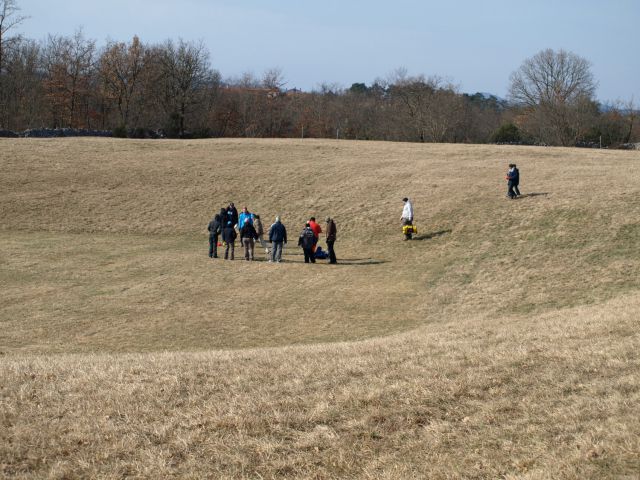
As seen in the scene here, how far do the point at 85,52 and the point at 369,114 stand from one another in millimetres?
36748

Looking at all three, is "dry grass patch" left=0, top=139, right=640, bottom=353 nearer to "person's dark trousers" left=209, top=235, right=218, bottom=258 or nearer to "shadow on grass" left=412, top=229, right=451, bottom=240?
"shadow on grass" left=412, top=229, right=451, bottom=240

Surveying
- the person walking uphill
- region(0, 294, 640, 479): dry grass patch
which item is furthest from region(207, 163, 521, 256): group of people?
region(0, 294, 640, 479): dry grass patch

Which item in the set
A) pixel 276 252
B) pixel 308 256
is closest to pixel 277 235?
pixel 276 252

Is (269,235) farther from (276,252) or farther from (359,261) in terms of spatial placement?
(359,261)

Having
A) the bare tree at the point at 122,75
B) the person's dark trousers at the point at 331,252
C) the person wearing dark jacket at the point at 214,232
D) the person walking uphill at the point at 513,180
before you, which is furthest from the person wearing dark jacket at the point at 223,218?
the bare tree at the point at 122,75

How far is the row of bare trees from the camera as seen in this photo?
71.6m

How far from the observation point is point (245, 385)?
28.4ft

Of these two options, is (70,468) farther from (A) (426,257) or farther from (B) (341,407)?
(A) (426,257)

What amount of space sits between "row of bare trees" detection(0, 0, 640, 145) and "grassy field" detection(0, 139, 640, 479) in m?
31.7

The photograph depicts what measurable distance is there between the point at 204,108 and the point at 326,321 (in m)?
69.8

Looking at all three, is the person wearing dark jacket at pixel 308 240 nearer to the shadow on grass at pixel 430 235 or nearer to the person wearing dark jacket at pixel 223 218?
the person wearing dark jacket at pixel 223 218

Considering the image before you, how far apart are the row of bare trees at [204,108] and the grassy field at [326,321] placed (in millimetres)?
31724

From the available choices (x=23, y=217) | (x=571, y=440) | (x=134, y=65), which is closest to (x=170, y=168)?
(x=23, y=217)

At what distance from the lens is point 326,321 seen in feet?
54.4
